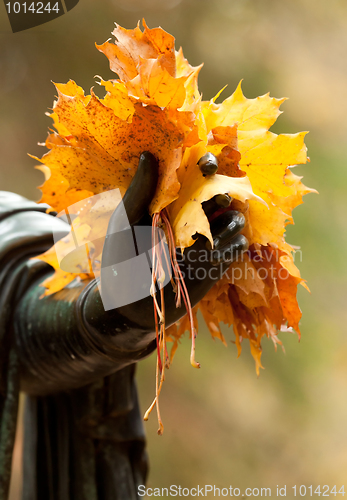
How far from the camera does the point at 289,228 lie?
68.6 inches

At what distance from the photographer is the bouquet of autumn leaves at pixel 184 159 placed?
1.07ft

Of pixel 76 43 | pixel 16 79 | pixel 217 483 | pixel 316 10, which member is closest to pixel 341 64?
pixel 316 10

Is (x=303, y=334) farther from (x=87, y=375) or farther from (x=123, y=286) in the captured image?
(x=123, y=286)

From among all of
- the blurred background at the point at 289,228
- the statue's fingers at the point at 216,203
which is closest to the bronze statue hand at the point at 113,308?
the statue's fingers at the point at 216,203

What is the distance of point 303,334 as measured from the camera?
1775 millimetres

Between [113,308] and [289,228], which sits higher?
[289,228]

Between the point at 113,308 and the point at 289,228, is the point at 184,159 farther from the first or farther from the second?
the point at 289,228

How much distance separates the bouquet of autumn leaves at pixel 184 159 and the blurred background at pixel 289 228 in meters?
1.37

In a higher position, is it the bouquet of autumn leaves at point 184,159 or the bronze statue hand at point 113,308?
the bouquet of autumn leaves at point 184,159

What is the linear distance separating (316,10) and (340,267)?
3.39 ft

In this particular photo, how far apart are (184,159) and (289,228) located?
1.47m

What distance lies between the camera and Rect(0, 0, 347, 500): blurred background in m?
1.70

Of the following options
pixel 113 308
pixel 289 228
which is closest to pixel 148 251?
pixel 113 308

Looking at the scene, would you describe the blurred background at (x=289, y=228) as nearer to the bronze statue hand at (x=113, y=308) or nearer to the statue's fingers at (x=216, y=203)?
the bronze statue hand at (x=113, y=308)
